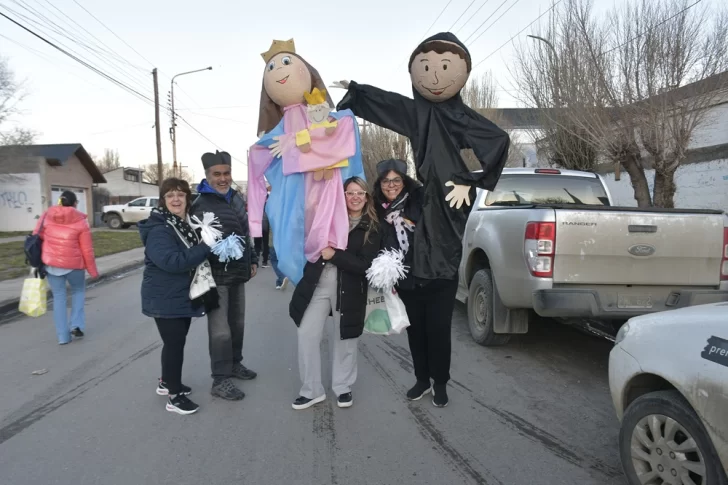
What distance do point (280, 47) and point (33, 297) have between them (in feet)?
13.1

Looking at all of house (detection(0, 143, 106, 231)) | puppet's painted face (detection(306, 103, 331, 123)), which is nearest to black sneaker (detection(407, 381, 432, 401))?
puppet's painted face (detection(306, 103, 331, 123))

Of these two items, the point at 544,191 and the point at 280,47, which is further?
the point at 544,191

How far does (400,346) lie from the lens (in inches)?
215

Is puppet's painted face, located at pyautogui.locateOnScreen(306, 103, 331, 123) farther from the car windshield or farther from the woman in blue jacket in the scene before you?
the car windshield

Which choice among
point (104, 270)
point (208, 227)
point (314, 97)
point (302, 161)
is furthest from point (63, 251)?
point (104, 270)

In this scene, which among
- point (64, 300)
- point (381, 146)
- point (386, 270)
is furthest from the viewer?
point (381, 146)

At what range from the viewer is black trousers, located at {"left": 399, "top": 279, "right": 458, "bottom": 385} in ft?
12.1

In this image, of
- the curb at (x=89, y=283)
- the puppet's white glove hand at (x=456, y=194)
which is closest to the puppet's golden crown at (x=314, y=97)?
the puppet's white glove hand at (x=456, y=194)

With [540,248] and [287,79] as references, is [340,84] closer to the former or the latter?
[287,79]

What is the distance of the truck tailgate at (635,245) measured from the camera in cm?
417

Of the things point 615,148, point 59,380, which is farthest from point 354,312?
point 615,148

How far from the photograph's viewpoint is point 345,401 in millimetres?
3787

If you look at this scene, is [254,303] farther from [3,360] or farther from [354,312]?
[354,312]

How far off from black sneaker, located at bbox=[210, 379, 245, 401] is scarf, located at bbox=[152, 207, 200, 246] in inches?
45.6
